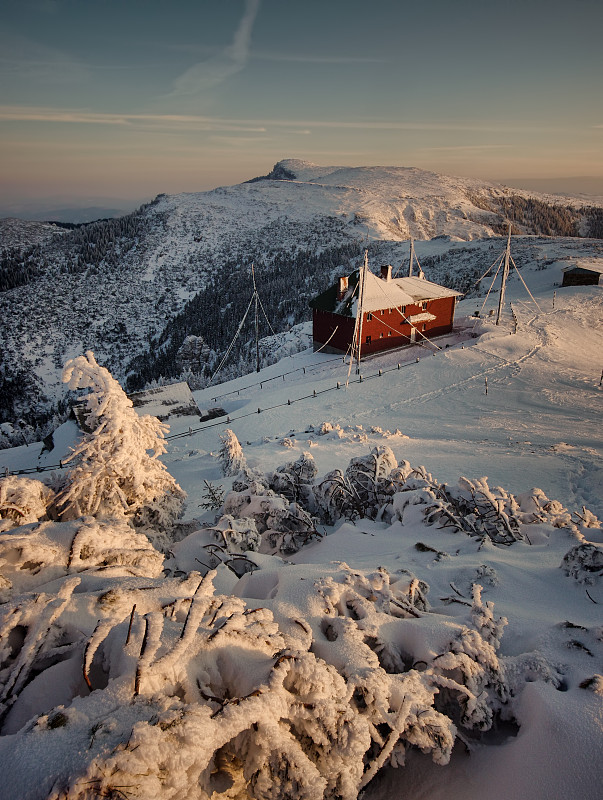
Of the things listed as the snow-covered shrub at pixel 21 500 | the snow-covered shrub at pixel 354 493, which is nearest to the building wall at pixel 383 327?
the snow-covered shrub at pixel 354 493

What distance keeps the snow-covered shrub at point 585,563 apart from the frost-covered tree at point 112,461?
22.8ft

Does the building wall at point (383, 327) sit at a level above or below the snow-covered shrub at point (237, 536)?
below

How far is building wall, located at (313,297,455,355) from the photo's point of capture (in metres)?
38.2

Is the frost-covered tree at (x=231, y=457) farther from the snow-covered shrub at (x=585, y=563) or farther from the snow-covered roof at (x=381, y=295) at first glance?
the snow-covered roof at (x=381, y=295)

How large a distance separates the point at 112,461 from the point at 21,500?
102 inches

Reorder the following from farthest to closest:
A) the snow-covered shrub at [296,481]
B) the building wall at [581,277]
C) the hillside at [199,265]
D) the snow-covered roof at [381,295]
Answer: the hillside at [199,265] < the building wall at [581,277] < the snow-covered roof at [381,295] < the snow-covered shrub at [296,481]

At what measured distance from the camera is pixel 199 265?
379ft

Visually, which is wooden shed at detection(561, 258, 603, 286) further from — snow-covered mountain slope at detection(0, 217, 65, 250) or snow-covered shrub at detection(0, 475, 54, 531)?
snow-covered mountain slope at detection(0, 217, 65, 250)

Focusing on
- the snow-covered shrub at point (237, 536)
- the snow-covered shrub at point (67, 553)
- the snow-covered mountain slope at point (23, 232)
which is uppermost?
the snow-covered mountain slope at point (23, 232)

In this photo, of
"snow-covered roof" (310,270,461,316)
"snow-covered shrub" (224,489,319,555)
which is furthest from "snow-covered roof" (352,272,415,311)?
"snow-covered shrub" (224,489,319,555)

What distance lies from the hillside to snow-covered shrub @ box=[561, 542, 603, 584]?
58.1 meters

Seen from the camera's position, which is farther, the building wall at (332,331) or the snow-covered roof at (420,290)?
the snow-covered roof at (420,290)

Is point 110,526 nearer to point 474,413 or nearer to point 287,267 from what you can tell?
point 474,413

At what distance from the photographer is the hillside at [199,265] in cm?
7925
